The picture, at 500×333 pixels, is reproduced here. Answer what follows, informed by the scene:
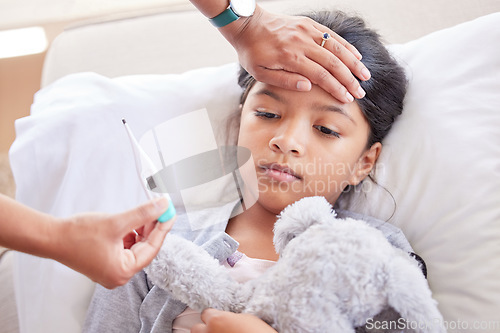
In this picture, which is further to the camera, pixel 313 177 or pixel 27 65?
pixel 27 65

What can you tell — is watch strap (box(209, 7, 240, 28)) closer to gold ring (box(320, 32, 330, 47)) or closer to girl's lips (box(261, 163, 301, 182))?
gold ring (box(320, 32, 330, 47))

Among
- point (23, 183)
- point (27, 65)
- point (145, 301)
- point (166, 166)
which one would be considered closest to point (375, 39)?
point (166, 166)

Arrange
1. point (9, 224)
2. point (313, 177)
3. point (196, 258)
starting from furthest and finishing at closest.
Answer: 1. point (313, 177)
2. point (196, 258)
3. point (9, 224)

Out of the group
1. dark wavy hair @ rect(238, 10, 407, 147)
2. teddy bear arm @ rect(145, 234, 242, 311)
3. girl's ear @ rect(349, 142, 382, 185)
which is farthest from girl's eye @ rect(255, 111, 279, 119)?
teddy bear arm @ rect(145, 234, 242, 311)

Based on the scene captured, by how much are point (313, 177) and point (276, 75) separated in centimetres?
21

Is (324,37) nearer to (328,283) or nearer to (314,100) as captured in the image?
(314,100)

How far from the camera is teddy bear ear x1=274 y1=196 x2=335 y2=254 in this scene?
71 centimetres

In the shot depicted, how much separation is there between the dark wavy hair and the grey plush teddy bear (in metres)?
0.33

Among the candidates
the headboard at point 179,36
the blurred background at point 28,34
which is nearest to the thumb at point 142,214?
the headboard at point 179,36

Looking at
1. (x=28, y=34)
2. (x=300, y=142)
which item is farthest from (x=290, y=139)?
(x=28, y=34)

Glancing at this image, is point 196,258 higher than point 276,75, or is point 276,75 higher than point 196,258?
point 276,75

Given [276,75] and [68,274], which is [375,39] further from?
[68,274]

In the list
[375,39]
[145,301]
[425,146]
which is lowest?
[145,301]

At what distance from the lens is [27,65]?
1.81 meters
